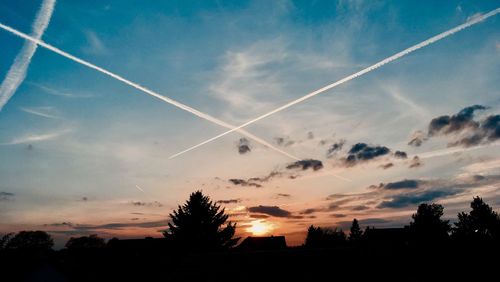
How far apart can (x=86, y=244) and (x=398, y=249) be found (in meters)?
125

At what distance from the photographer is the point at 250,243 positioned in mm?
59531

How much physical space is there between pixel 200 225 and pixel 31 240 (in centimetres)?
9538

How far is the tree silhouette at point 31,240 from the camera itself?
108 meters

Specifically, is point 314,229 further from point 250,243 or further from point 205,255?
point 205,255

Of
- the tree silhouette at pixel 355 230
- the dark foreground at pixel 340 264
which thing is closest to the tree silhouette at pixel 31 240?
the tree silhouette at pixel 355 230

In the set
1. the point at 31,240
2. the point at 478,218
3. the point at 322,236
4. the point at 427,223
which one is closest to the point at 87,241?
the point at 31,240

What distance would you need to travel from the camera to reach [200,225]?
49.4 meters

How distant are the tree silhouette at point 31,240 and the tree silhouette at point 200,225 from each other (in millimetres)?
86354

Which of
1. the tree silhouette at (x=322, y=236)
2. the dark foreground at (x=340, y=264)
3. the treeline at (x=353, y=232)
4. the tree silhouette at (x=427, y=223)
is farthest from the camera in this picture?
the tree silhouette at (x=322, y=236)

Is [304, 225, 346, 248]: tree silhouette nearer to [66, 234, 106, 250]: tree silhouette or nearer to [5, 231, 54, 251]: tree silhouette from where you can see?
[66, 234, 106, 250]: tree silhouette

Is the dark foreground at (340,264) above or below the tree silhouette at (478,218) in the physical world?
below

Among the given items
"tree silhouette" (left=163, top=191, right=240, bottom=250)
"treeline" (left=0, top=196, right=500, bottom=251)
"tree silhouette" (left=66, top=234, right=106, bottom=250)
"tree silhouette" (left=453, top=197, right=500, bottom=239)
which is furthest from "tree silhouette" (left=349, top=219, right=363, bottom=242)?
"tree silhouette" (left=66, top=234, right=106, bottom=250)

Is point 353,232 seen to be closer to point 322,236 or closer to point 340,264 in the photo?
point 322,236

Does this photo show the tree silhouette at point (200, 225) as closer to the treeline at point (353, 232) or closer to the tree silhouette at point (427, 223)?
the treeline at point (353, 232)
